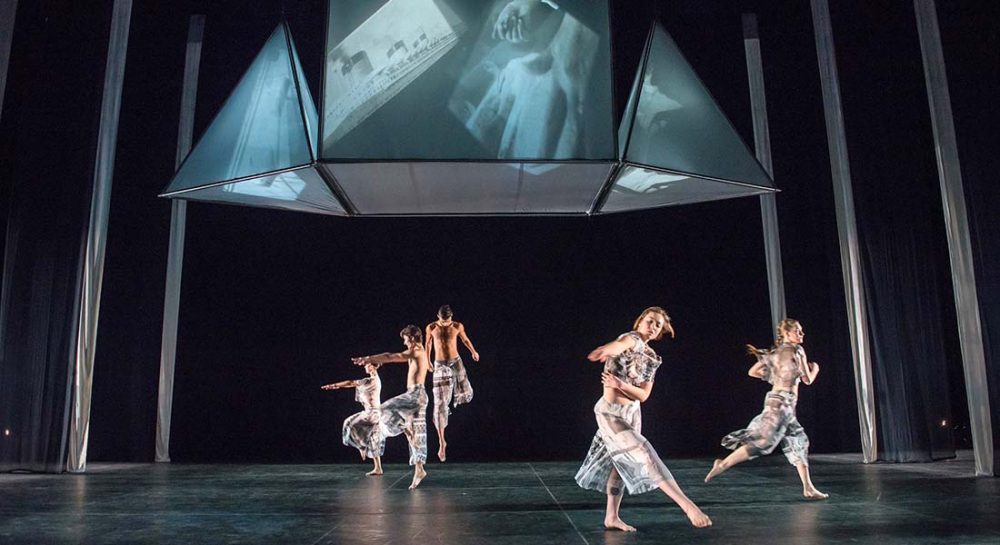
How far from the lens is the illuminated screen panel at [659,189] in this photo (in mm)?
6219

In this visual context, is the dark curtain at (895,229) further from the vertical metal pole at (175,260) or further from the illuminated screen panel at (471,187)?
the vertical metal pole at (175,260)

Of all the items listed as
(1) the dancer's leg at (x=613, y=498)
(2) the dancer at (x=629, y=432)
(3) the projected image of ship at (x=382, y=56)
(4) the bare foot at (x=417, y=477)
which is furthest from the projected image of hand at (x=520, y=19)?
(4) the bare foot at (x=417, y=477)

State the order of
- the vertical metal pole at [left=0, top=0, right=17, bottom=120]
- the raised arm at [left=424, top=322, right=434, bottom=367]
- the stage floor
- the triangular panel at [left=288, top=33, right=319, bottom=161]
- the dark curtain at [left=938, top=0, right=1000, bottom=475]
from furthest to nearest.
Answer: the raised arm at [left=424, top=322, right=434, bottom=367] < the vertical metal pole at [left=0, top=0, right=17, bottom=120] < the dark curtain at [left=938, top=0, right=1000, bottom=475] < the triangular panel at [left=288, top=33, right=319, bottom=161] < the stage floor

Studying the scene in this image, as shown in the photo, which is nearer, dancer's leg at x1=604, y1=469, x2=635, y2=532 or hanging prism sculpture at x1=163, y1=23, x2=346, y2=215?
dancer's leg at x1=604, y1=469, x2=635, y2=532

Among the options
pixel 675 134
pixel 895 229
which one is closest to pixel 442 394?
pixel 675 134

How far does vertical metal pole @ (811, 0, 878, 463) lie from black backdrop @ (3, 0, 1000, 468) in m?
0.58

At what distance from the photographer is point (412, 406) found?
6.57 meters

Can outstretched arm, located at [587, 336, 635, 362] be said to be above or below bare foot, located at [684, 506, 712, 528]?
above

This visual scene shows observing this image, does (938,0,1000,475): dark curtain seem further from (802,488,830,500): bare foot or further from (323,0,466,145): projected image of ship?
(323,0,466,145): projected image of ship

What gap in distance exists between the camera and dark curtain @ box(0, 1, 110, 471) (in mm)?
7660

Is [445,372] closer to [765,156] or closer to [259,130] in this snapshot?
[259,130]

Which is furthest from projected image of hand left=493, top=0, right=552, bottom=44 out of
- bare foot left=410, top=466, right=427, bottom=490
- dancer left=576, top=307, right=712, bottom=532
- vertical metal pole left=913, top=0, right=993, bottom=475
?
vertical metal pole left=913, top=0, right=993, bottom=475

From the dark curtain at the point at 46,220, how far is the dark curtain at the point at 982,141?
27.7ft

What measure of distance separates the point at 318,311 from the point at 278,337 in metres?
0.57
